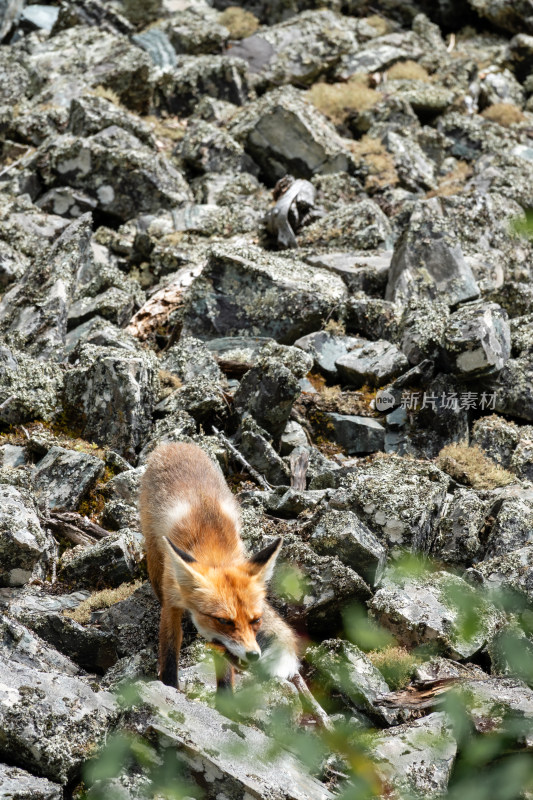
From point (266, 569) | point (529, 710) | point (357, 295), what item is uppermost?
point (266, 569)

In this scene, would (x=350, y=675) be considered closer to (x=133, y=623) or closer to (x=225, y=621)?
(x=225, y=621)

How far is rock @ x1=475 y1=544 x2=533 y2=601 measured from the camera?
8289 millimetres

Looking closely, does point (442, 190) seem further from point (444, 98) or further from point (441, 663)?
point (441, 663)

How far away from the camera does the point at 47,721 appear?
5816mm

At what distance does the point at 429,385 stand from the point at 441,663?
608 cm

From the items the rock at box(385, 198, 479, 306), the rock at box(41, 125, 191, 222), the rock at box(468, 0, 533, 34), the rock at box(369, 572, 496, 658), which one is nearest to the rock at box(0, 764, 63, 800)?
the rock at box(369, 572, 496, 658)

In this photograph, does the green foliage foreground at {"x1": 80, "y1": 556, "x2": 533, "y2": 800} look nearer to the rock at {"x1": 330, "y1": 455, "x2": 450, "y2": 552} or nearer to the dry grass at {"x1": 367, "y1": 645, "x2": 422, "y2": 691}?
the dry grass at {"x1": 367, "y1": 645, "x2": 422, "y2": 691}

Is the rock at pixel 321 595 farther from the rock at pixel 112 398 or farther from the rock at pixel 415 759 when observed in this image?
the rock at pixel 112 398

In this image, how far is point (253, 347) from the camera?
13.6m

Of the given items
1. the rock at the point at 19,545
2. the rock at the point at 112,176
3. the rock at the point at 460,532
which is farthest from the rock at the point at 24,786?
the rock at the point at 112,176

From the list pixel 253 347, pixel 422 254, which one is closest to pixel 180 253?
pixel 253 347

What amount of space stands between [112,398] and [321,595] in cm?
498

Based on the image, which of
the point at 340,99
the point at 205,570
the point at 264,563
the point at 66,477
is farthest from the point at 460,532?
the point at 340,99

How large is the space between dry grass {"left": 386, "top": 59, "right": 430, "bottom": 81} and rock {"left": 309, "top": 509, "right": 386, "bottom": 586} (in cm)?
1937
